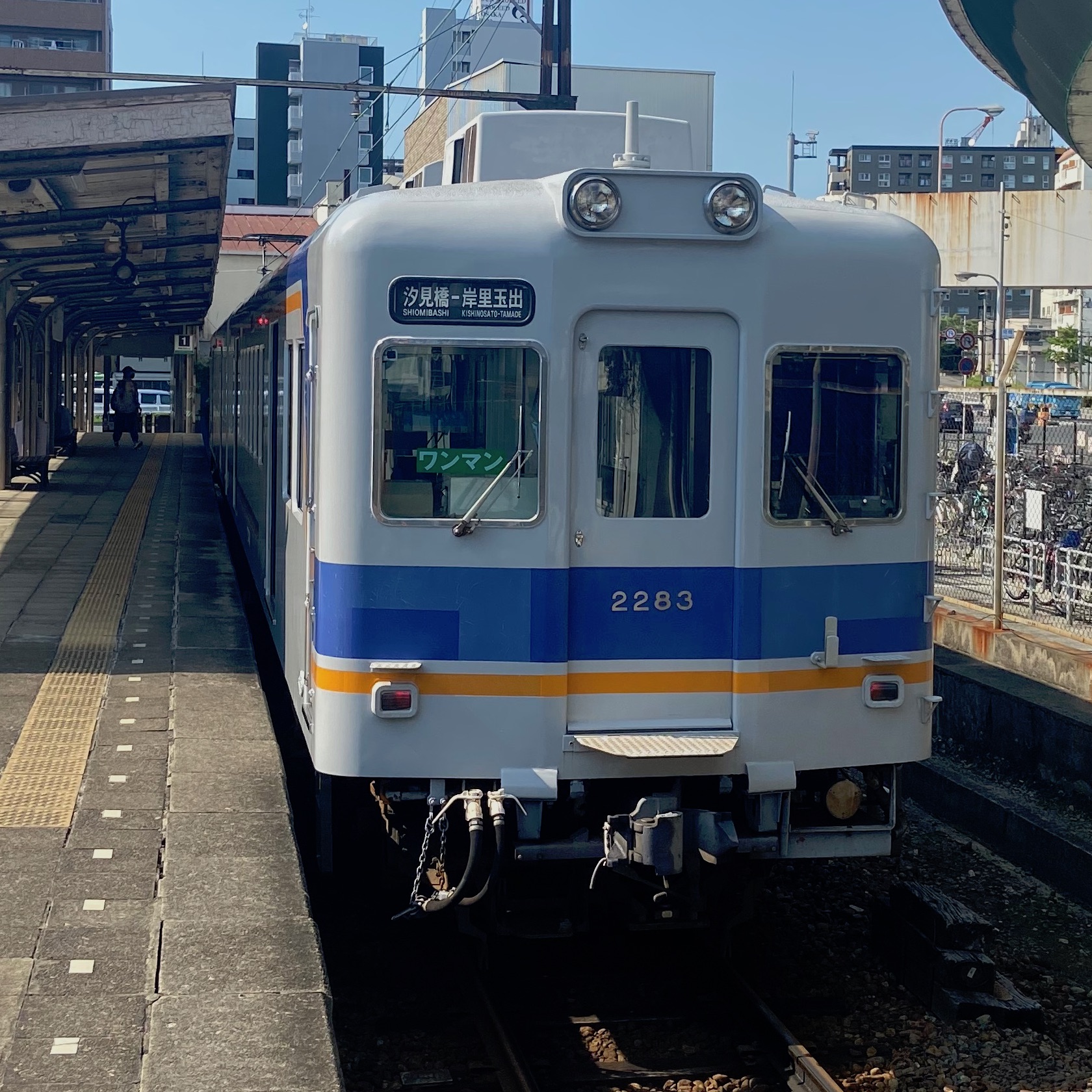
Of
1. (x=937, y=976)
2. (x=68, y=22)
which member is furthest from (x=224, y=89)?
(x=68, y=22)

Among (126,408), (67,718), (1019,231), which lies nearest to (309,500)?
(67,718)

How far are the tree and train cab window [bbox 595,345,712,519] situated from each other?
59125mm

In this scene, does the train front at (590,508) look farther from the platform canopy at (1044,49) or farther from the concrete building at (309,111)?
the concrete building at (309,111)

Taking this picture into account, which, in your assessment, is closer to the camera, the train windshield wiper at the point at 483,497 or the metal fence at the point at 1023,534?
the train windshield wiper at the point at 483,497

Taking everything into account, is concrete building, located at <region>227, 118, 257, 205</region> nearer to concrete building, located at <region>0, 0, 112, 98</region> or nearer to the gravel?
concrete building, located at <region>0, 0, 112, 98</region>

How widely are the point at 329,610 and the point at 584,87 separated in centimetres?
4171

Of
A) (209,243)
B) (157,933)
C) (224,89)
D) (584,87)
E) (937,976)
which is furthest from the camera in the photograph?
(584,87)

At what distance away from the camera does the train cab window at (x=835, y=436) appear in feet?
18.3

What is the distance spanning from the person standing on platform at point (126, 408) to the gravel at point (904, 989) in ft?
81.5

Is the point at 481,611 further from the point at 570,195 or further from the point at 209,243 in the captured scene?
the point at 209,243

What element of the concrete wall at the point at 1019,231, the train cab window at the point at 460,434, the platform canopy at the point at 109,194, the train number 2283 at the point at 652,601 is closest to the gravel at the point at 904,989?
A: the train number 2283 at the point at 652,601

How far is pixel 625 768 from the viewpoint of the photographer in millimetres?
5441

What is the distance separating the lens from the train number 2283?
17.9 feet

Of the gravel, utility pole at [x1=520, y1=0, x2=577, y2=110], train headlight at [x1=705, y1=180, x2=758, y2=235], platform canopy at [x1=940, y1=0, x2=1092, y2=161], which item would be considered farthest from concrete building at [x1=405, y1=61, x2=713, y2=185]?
train headlight at [x1=705, y1=180, x2=758, y2=235]
